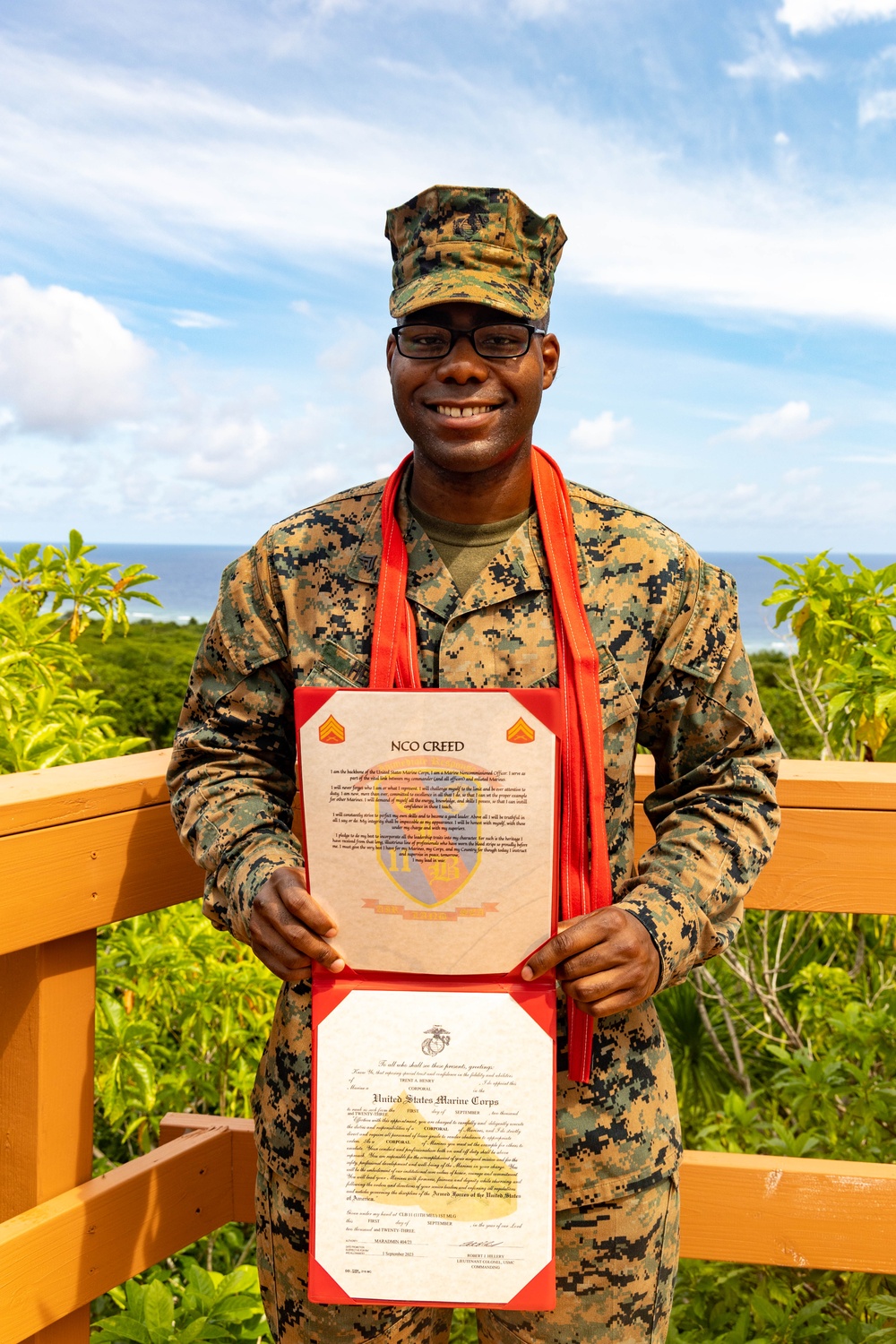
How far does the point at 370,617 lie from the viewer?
1659 mm

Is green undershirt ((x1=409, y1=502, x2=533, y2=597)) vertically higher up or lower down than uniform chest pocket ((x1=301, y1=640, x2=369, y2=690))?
higher up

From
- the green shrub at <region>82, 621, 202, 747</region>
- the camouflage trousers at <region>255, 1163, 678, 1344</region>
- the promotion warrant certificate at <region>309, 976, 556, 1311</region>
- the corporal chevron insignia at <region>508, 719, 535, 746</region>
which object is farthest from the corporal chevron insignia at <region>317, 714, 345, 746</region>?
the green shrub at <region>82, 621, 202, 747</region>

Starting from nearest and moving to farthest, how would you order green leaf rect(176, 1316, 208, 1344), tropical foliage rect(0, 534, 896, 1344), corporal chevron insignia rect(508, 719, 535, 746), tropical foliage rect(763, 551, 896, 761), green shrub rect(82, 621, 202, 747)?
corporal chevron insignia rect(508, 719, 535, 746)
green leaf rect(176, 1316, 208, 1344)
tropical foliage rect(0, 534, 896, 1344)
tropical foliage rect(763, 551, 896, 761)
green shrub rect(82, 621, 202, 747)

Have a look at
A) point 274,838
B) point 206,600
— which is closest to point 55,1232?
point 274,838

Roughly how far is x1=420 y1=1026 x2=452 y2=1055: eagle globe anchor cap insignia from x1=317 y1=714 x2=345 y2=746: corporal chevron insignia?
40 cm

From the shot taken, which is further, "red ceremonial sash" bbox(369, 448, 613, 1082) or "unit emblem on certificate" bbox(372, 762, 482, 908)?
"red ceremonial sash" bbox(369, 448, 613, 1082)

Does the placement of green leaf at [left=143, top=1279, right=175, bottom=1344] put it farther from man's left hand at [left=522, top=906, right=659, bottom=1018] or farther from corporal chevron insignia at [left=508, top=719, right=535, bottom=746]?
corporal chevron insignia at [left=508, top=719, right=535, bottom=746]

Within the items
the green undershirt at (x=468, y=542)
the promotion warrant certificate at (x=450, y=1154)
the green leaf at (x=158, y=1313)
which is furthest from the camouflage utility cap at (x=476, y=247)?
the green leaf at (x=158, y=1313)

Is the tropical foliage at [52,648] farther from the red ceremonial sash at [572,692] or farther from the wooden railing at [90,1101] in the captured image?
the red ceremonial sash at [572,692]

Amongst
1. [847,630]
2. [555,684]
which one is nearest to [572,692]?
[555,684]

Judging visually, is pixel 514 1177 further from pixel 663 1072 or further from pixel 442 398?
pixel 442 398

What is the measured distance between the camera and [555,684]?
5.30 ft

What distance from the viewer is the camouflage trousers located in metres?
1.58

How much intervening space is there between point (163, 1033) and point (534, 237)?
2.34 metres
